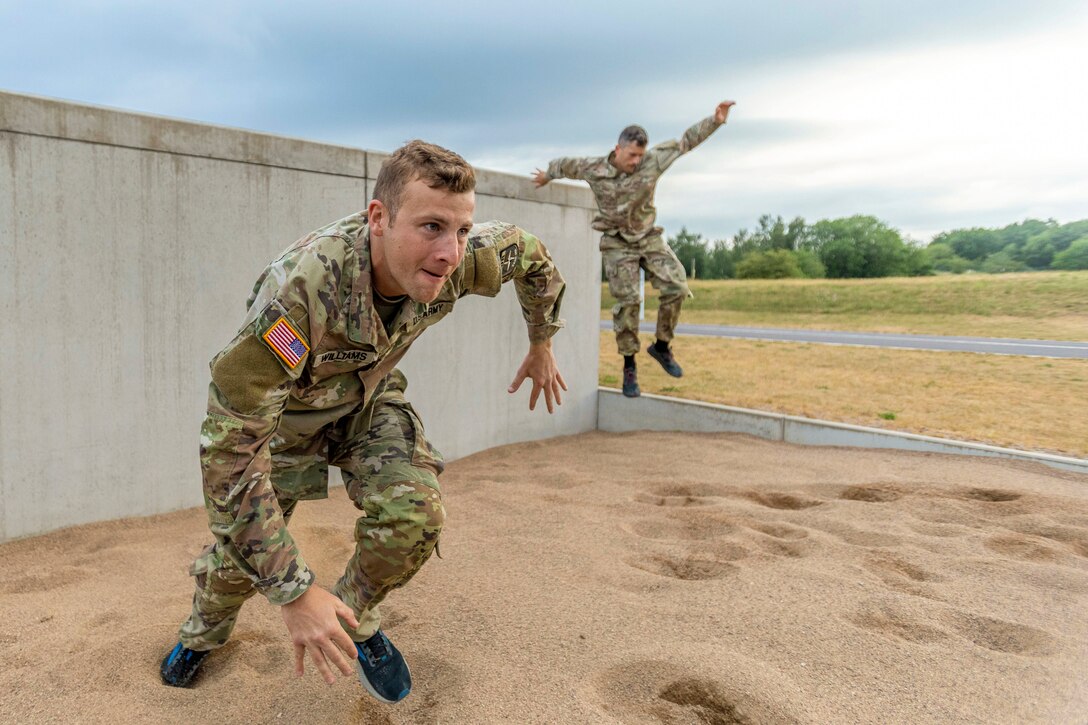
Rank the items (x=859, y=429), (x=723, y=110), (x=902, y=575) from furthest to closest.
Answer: (x=723, y=110) → (x=859, y=429) → (x=902, y=575)

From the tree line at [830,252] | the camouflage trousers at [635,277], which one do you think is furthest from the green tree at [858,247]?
the camouflage trousers at [635,277]

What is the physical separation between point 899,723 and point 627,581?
44.6 inches

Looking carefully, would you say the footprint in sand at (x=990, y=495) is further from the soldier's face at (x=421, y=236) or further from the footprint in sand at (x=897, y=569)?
the soldier's face at (x=421, y=236)

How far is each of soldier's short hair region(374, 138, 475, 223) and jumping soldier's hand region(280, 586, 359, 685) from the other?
95 centimetres

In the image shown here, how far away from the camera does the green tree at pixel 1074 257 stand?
15.8 metres

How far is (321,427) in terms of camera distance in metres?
2.22

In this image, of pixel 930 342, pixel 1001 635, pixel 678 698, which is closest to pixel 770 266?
pixel 930 342

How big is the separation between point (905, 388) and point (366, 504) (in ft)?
20.8

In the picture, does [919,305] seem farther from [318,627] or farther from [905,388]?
[318,627]

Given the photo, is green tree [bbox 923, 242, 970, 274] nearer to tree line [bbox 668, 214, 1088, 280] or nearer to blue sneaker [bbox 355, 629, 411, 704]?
tree line [bbox 668, 214, 1088, 280]

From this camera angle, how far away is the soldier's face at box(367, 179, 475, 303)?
6.24 feet

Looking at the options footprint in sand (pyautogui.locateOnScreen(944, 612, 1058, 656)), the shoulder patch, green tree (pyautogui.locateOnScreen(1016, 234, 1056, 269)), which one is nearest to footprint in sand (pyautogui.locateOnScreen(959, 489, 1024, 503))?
footprint in sand (pyautogui.locateOnScreen(944, 612, 1058, 656))

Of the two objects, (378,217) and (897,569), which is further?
(897,569)

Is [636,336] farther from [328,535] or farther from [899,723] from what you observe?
[899,723]
